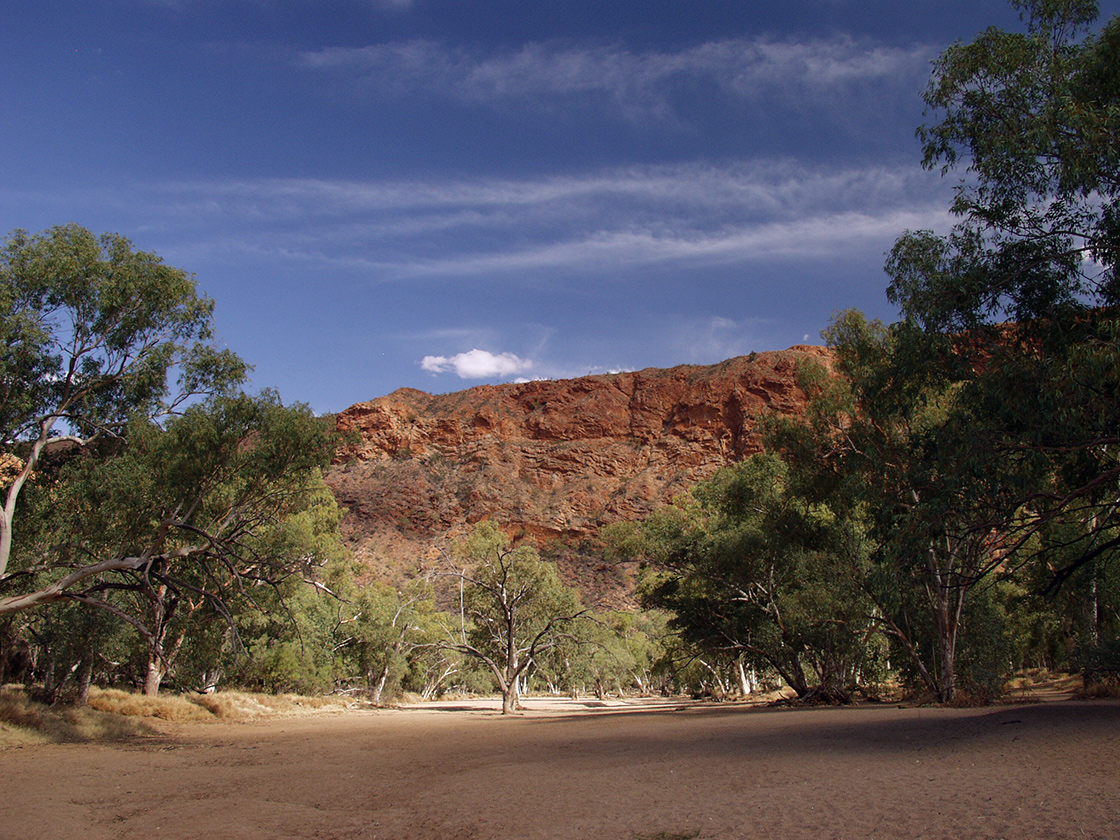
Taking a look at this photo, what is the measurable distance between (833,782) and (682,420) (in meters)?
101

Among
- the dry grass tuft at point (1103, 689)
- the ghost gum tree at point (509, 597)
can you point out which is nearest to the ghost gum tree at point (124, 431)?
the ghost gum tree at point (509, 597)

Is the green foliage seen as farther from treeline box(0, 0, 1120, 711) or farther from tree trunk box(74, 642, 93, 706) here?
tree trunk box(74, 642, 93, 706)

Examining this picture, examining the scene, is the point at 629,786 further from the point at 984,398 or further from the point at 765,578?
the point at 765,578

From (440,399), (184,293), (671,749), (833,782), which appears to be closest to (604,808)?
(833,782)

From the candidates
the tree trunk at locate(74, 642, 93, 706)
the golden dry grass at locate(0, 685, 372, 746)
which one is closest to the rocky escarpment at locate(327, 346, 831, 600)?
the golden dry grass at locate(0, 685, 372, 746)

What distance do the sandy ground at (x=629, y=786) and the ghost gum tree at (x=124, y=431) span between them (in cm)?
458

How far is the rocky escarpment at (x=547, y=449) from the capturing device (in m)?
91.1

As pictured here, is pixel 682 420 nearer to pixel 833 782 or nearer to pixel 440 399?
pixel 440 399

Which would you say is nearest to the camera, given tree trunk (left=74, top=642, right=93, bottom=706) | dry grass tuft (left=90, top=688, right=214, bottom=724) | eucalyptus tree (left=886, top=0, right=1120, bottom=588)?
eucalyptus tree (left=886, top=0, right=1120, bottom=588)

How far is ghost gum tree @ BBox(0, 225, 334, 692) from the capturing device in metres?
13.7

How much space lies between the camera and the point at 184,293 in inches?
627

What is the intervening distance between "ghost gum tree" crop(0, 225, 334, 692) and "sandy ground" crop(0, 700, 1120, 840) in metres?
4.58

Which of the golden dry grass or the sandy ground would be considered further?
the golden dry grass

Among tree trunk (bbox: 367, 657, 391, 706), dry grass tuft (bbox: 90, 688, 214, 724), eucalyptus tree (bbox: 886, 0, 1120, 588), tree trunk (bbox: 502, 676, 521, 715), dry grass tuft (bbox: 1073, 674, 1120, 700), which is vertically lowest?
tree trunk (bbox: 367, 657, 391, 706)
